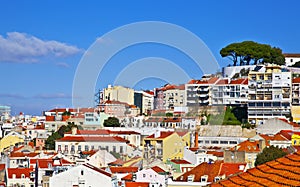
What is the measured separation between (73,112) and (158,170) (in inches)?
1493

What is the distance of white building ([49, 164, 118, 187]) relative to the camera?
26031 mm

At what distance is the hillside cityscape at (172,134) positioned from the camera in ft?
92.8

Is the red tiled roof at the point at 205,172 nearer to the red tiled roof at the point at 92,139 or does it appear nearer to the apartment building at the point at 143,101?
the red tiled roof at the point at 92,139

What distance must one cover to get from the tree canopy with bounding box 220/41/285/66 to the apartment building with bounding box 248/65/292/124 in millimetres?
12993

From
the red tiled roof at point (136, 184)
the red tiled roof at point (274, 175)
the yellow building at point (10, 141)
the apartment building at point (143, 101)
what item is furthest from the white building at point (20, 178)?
the apartment building at point (143, 101)

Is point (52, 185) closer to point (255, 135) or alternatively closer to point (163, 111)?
point (255, 135)

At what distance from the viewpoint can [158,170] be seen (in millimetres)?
30062

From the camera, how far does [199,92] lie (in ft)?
193

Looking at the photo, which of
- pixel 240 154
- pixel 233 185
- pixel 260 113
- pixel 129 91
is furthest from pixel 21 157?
pixel 233 185

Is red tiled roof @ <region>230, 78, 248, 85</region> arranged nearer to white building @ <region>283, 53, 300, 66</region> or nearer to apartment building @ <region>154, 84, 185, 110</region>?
apartment building @ <region>154, 84, 185, 110</region>

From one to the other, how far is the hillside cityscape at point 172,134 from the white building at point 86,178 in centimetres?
4

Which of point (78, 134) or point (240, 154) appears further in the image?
point (78, 134)

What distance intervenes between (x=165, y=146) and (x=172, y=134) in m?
1.48

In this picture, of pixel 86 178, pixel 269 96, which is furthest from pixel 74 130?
pixel 86 178
